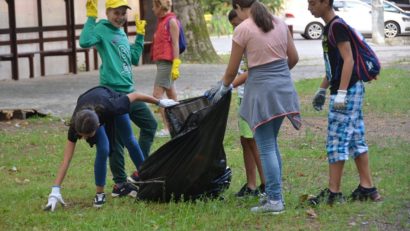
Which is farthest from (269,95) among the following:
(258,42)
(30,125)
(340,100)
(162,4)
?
(30,125)

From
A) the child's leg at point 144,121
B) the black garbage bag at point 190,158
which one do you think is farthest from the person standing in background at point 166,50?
the black garbage bag at point 190,158

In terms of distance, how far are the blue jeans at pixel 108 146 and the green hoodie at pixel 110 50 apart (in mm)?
352

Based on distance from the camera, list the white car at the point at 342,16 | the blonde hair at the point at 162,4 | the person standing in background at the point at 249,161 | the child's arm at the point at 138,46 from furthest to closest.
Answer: the white car at the point at 342,16 → the blonde hair at the point at 162,4 → the child's arm at the point at 138,46 → the person standing in background at the point at 249,161

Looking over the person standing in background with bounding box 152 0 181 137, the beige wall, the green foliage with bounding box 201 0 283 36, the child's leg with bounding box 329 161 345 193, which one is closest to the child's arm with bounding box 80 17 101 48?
the child's leg with bounding box 329 161 345 193

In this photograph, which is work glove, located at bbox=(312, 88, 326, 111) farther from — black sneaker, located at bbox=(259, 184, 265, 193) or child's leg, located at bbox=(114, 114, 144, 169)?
child's leg, located at bbox=(114, 114, 144, 169)

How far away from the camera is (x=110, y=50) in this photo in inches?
316

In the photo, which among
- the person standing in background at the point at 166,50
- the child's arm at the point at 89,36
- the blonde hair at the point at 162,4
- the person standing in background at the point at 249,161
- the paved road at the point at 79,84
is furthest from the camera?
the paved road at the point at 79,84

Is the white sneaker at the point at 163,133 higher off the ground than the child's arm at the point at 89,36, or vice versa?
the child's arm at the point at 89,36

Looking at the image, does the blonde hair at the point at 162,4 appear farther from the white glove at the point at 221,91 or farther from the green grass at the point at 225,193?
the white glove at the point at 221,91

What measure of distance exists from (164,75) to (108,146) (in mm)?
3995

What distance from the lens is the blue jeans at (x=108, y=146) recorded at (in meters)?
7.41

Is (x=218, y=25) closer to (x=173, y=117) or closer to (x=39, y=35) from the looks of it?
(x=39, y=35)

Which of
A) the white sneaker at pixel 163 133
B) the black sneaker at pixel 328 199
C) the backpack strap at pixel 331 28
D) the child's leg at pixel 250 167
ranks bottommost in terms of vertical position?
the white sneaker at pixel 163 133

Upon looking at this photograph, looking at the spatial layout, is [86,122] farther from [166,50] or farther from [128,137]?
[166,50]
